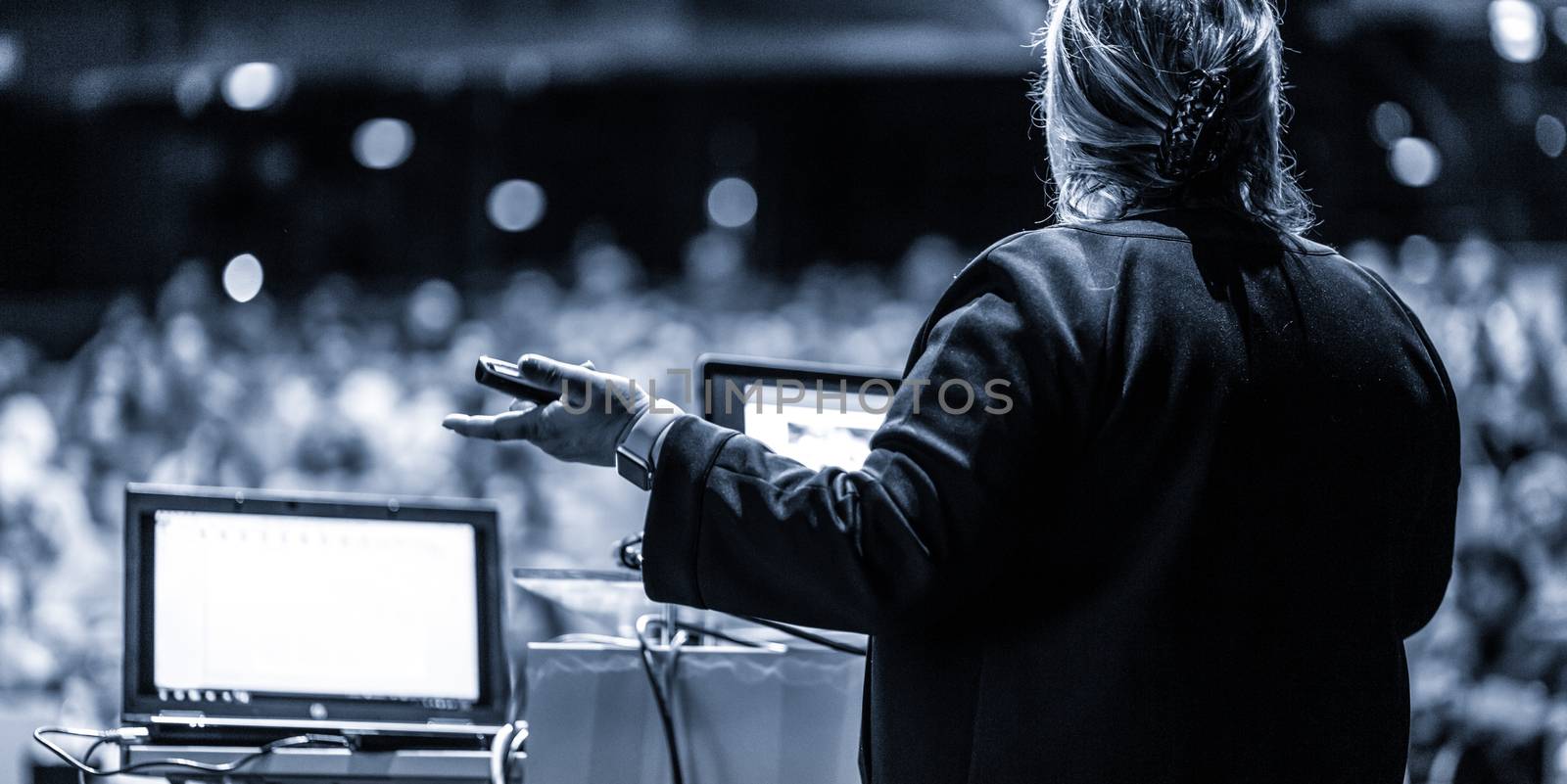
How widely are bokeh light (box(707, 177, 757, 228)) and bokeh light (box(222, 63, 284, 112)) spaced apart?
257 cm

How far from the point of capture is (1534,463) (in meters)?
3.92

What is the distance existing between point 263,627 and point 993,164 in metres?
6.17

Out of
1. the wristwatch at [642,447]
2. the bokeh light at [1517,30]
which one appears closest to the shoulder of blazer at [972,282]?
the wristwatch at [642,447]

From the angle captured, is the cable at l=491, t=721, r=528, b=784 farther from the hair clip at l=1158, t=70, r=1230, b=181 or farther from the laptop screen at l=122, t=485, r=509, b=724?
the hair clip at l=1158, t=70, r=1230, b=181

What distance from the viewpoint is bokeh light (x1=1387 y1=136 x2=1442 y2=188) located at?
18.5ft

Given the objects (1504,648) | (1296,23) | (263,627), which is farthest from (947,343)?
(1296,23)

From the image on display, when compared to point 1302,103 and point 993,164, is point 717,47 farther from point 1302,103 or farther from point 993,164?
point 1302,103

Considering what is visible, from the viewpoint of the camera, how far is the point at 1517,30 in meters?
5.75

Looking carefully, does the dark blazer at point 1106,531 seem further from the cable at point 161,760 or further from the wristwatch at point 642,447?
the cable at point 161,760

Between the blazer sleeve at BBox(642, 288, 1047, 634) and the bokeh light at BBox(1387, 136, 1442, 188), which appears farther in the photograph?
the bokeh light at BBox(1387, 136, 1442, 188)

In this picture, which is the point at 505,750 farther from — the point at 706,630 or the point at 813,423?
the point at 813,423

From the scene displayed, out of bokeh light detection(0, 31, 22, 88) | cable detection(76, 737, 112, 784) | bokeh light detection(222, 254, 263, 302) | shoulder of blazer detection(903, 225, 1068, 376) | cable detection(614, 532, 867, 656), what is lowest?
cable detection(76, 737, 112, 784)

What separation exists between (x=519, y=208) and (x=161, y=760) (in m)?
6.85

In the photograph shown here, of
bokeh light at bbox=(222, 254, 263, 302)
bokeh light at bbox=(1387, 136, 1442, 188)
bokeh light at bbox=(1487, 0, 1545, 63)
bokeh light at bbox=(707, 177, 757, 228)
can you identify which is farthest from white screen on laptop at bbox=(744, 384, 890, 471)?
bokeh light at bbox=(222, 254, 263, 302)
